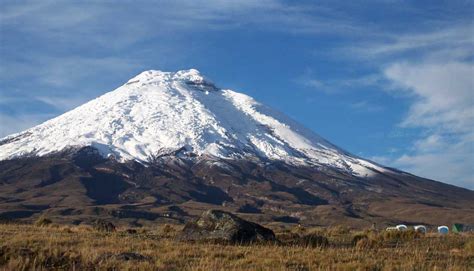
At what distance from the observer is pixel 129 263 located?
11.1 m

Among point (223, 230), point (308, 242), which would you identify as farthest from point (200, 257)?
point (308, 242)

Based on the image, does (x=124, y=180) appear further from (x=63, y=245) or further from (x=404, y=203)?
(x=63, y=245)

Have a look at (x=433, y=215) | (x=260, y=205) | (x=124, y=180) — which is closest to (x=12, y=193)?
(x=124, y=180)

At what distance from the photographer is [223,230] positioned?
16.9m

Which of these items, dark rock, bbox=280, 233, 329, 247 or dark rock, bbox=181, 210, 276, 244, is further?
dark rock, bbox=181, 210, 276, 244

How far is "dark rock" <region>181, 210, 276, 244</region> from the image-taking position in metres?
16.4

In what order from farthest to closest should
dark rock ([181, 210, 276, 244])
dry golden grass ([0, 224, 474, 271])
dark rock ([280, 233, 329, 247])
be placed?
dark rock ([181, 210, 276, 244]) < dark rock ([280, 233, 329, 247]) < dry golden grass ([0, 224, 474, 271])

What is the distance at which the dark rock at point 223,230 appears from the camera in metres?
16.4

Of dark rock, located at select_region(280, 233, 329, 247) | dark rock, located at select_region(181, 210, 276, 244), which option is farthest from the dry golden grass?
dark rock, located at select_region(181, 210, 276, 244)

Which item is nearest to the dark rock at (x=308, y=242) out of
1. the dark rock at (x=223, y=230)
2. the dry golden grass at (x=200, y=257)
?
the dark rock at (x=223, y=230)

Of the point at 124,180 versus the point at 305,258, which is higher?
the point at 124,180

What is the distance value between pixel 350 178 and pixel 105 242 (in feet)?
610

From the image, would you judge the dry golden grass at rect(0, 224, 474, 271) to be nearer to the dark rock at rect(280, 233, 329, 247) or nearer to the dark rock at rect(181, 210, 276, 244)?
the dark rock at rect(280, 233, 329, 247)

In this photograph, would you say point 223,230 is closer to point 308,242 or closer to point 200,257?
point 308,242
